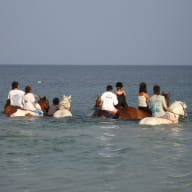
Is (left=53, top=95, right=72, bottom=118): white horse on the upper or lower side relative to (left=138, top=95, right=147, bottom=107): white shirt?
lower

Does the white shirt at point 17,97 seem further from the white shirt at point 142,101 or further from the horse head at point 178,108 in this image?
the horse head at point 178,108

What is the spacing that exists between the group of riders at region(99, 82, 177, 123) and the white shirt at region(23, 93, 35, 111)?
8.87 feet

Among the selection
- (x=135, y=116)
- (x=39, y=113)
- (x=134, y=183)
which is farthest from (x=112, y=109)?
(x=134, y=183)

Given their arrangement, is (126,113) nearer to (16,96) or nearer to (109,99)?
(109,99)

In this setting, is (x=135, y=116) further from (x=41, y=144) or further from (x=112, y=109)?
(x=41, y=144)

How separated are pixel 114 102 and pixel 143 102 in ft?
4.36

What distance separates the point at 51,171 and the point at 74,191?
5.56ft

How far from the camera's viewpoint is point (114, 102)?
23.2 meters

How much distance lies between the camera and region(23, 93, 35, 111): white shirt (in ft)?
75.7

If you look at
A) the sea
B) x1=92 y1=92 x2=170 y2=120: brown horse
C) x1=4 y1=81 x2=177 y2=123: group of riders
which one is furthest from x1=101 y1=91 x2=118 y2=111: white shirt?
the sea

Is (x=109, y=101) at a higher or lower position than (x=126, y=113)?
higher

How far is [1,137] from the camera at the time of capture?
18359 millimetres

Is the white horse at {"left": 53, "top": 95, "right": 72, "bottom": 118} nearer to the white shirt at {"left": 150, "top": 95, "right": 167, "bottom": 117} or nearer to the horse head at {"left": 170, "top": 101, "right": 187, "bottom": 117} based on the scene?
the white shirt at {"left": 150, "top": 95, "right": 167, "bottom": 117}

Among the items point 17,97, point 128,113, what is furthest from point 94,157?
point 17,97
